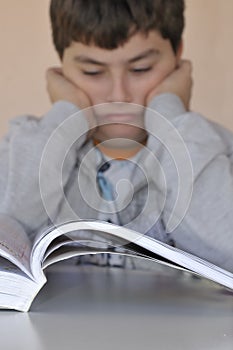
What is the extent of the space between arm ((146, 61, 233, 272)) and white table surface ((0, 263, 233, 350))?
2.5 inches

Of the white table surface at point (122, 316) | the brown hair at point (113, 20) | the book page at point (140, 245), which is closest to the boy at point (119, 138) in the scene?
the brown hair at point (113, 20)

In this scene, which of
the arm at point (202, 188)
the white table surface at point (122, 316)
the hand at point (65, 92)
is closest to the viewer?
the white table surface at point (122, 316)

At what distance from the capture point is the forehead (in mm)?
898

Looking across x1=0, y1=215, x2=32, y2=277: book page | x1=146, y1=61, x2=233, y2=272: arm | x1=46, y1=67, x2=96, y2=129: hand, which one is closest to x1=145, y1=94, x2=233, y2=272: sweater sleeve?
x1=146, y1=61, x2=233, y2=272: arm

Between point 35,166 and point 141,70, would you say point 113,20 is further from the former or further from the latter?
point 35,166

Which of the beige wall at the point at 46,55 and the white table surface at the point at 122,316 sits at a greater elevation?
the beige wall at the point at 46,55

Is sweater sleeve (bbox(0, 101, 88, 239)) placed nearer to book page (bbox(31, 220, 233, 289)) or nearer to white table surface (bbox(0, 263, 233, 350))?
white table surface (bbox(0, 263, 233, 350))

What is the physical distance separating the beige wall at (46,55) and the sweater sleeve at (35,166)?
6 centimetres

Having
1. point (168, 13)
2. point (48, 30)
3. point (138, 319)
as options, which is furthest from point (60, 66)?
point (138, 319)

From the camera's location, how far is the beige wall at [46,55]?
0.94 meters

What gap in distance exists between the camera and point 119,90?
91 centimetres

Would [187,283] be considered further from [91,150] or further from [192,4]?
[192,4]

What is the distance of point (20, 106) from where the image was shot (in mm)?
968

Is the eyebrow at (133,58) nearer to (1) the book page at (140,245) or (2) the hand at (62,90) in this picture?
(2) the hand at (62,90)
